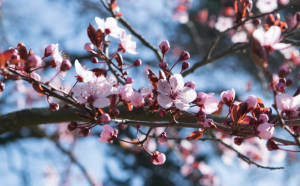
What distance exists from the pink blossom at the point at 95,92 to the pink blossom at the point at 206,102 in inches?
12.8

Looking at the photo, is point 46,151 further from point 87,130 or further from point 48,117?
point 87,130

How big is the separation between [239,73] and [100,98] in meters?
6.58

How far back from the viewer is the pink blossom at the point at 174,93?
1015mm

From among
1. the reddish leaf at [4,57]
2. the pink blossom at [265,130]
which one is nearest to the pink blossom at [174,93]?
the pink blossom at [265,130]

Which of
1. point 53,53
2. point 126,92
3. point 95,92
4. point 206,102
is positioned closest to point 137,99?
point 126,92

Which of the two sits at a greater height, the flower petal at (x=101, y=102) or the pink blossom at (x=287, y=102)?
the flower petal at (x=101, y=102)

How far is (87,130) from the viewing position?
3.47 ft

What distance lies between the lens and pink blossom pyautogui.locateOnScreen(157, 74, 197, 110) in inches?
39.9

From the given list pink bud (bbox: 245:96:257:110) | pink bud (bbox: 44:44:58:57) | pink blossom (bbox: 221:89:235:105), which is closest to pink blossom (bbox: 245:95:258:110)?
pink bud (bbox: 245:96:257:110)

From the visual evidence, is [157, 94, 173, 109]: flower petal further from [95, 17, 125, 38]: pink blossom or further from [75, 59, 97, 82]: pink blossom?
[95, 17, 125, 38]: pink blossom

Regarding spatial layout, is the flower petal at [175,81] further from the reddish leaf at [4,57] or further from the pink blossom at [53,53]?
the reddish leaf at [4,57]

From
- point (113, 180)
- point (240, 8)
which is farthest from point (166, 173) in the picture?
point (240, 8)

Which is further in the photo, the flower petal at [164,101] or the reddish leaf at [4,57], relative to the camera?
the flower petal at [164,101]

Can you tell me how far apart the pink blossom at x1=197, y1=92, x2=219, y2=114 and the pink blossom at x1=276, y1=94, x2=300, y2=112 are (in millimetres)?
214
